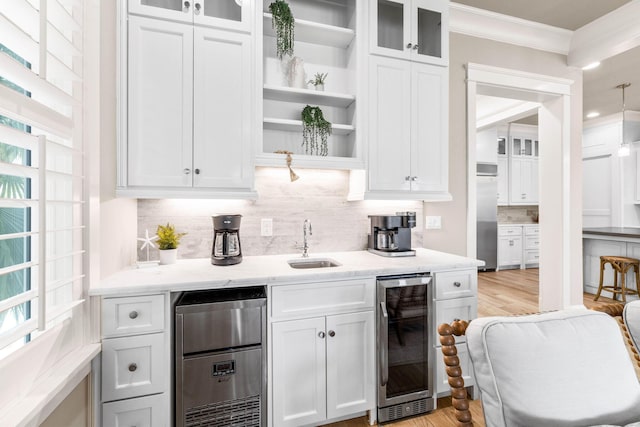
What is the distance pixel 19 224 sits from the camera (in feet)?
3.53

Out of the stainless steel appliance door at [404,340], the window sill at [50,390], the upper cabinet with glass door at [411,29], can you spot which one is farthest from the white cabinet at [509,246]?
the window sill at [50,390]

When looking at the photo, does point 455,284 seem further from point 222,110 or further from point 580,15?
point 580,15

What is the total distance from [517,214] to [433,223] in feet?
17.1

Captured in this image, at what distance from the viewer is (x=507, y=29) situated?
2811 mm

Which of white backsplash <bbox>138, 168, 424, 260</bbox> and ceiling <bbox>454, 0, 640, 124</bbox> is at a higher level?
ceiling <bbox>454, 0, 640, 124</bbox>

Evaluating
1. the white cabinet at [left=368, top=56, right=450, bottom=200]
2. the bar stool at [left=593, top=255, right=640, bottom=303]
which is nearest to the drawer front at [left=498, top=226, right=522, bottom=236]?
the bar stool at [left=593, top=255, right=640, bottom=303]

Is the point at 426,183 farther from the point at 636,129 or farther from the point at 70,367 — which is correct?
the point at 636,129

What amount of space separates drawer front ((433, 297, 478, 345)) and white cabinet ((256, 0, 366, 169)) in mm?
1083

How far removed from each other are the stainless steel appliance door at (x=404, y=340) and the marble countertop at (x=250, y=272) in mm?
115

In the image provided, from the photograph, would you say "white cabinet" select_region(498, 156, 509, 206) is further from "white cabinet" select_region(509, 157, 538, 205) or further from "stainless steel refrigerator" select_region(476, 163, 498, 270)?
"stainless steel refrigerator" select_region(476, 163, 498, 270)

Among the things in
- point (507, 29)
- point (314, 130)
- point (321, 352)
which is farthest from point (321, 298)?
point (507, 29)

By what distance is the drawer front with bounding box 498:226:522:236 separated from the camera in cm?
609

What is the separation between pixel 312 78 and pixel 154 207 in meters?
1.48

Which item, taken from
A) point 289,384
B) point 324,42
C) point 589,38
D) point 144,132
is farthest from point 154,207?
point 589,38
